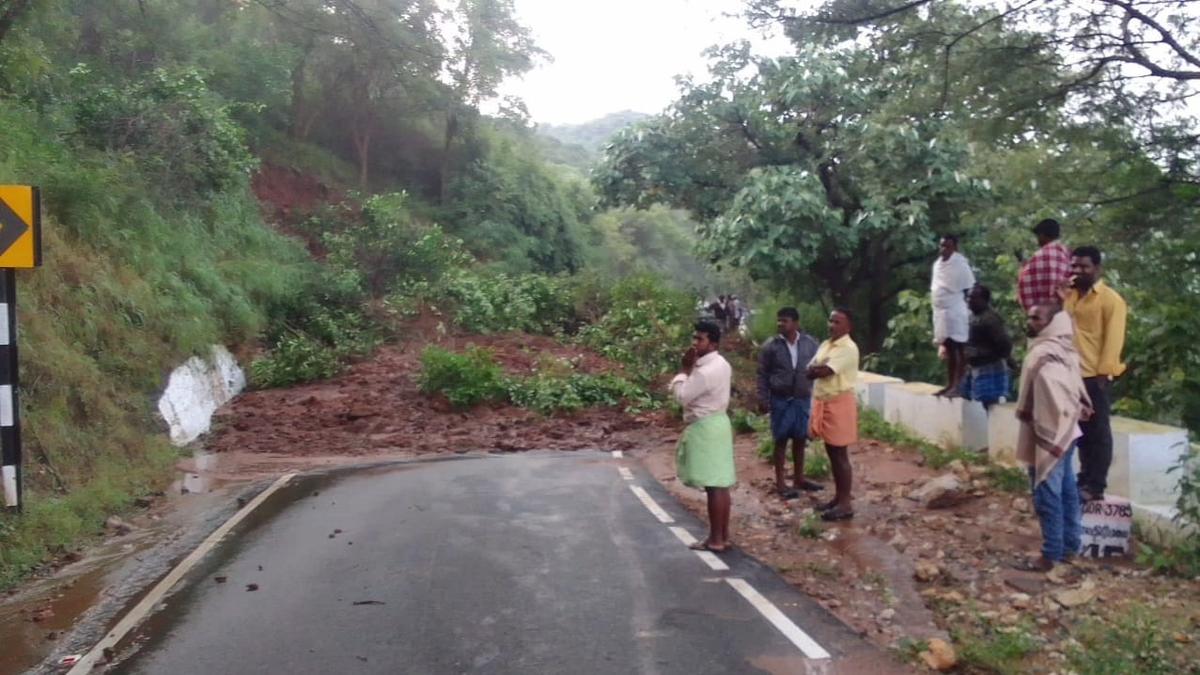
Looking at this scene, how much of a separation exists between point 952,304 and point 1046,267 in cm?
279

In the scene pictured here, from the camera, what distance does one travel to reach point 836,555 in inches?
325

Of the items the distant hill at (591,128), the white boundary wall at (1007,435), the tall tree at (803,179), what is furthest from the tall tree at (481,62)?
the distant hill at (591,128)

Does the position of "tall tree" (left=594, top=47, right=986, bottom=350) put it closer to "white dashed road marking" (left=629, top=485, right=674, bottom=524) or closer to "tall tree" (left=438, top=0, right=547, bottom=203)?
"white dashed road marking" (left=629, top=485, right=674, bottom=524)

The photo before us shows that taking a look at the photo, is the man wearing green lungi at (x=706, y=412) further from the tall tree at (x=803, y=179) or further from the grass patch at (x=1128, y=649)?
the tall tree at (x=803, y=179)

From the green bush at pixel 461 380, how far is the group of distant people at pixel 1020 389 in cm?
818

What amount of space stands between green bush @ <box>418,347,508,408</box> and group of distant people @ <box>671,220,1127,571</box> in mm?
8179

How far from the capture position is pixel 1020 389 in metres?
7.43

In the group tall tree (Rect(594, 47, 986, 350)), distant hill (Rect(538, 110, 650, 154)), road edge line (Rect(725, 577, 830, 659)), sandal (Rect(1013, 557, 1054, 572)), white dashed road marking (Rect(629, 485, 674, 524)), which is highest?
distant hill (Rect(538, 110, 650, 154))

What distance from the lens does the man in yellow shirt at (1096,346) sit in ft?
25.6

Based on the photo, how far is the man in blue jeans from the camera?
23.1ft

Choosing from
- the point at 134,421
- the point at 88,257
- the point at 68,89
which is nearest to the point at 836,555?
the point at 134,421

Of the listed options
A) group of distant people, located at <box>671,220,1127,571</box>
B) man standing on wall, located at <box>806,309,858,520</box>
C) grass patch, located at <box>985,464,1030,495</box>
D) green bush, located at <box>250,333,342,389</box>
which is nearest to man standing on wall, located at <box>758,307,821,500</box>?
group of distant people, located at <box>671,220,1127,571</box>

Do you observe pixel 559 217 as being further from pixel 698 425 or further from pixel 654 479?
pixel 698 425

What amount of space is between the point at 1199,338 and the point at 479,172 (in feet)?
96.3
